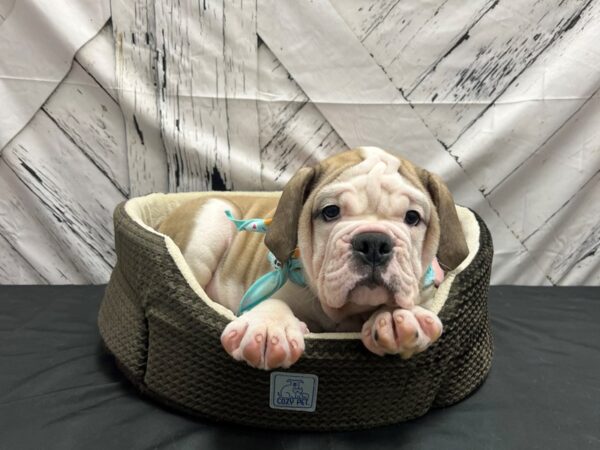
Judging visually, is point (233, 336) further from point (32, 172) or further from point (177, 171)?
point (32, 172)

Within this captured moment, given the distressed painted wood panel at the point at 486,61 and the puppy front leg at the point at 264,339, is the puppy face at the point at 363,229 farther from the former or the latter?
the distressed painted wood panel at the point at 486,61

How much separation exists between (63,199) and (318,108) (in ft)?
3.97

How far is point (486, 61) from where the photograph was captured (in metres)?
2.30

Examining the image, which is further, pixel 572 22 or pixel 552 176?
pixel 552 176

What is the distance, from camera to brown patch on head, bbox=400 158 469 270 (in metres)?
1.44

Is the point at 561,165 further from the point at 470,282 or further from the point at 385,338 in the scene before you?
the point at 385,338

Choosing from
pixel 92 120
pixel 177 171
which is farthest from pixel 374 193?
pixel 92 120

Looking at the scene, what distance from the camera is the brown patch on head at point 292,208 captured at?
143 centimetres

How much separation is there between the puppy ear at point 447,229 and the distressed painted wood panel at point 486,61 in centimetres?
95

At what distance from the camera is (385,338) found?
47.6 inches

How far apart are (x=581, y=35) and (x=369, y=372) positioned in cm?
178

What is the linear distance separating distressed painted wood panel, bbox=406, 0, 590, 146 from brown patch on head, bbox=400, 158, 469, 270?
95 cm

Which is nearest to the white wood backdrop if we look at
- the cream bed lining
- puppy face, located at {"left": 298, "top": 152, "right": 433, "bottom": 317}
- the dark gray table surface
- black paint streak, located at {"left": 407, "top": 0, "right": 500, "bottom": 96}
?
black paint streak, located at {"left": 407, "top": 0, "right": 500, "bottom": 96}

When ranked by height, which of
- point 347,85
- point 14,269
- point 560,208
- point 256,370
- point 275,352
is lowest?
point 560,208
